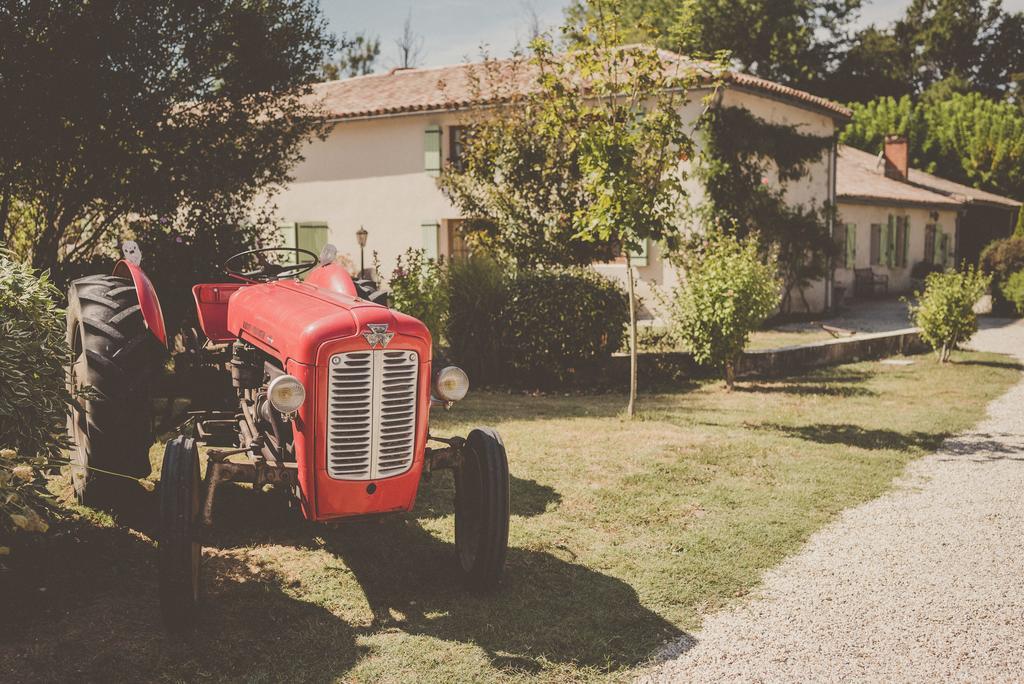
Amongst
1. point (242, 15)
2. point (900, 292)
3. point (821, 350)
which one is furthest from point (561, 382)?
point (900, 292)

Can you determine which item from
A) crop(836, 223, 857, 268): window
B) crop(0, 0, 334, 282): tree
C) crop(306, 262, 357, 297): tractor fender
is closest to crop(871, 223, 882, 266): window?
crop(836, 223, 857, 268): window

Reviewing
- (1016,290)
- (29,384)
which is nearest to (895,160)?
(1016,290)

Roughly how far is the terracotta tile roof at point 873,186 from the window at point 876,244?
3.17ft

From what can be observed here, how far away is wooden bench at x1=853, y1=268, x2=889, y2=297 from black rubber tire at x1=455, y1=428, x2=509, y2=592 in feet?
68.9

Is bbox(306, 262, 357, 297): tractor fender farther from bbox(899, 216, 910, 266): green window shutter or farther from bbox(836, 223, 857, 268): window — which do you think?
bbox(899, 216, 910, 266): green window shutter

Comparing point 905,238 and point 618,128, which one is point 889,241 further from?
point 618,128

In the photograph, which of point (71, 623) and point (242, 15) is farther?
point (242, 15)

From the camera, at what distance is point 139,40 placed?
9125 mm

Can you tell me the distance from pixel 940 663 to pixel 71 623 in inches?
143

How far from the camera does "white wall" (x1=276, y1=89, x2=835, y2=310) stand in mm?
19609

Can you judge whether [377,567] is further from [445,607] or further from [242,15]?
[242,15]

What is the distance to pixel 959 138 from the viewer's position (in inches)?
1280

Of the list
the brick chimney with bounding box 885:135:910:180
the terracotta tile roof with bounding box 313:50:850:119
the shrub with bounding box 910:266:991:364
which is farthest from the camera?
the brick chimney with bounding box 885:135:910:180

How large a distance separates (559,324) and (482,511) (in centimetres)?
609
